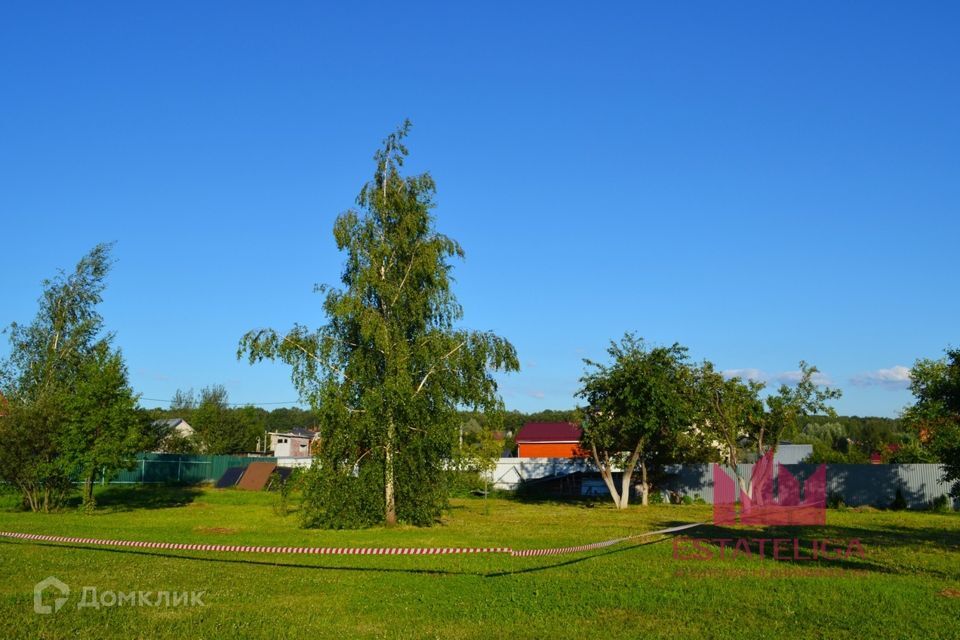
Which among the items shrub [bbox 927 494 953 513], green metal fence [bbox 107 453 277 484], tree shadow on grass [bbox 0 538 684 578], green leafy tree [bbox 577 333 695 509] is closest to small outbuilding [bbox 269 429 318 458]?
green metal fence [bbox 107 453 277 484]

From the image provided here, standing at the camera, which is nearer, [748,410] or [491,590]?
[491,590]

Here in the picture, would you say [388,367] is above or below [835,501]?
above

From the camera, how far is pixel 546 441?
75.3 meters

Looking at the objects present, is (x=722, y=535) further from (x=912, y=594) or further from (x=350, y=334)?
(x=350, y=334)

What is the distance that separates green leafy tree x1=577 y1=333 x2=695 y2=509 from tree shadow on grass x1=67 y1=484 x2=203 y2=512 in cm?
2284

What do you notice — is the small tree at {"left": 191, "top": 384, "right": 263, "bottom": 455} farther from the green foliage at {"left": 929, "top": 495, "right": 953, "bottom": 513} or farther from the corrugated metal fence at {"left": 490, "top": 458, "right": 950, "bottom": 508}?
the green foliage at {"left": 929, "top": 495, "right": 953, "bottom": 513}

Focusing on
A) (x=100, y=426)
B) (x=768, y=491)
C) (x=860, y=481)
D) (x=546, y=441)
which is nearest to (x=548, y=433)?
(x=546, y=441)

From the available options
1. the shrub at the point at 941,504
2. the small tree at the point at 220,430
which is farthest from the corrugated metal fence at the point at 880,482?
the small tree at the point at 220,430

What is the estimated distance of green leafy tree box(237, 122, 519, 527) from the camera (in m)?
26.6

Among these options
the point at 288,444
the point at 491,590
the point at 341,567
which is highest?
the point at 288,444

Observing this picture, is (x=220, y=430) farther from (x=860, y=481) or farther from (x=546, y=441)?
(x=860, y=481)

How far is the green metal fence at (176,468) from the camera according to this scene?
58.5 metres

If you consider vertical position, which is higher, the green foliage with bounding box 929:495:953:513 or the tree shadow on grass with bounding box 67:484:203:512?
the green foliage with bounding box 929:495:953:513

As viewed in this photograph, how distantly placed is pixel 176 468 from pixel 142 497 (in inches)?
608
